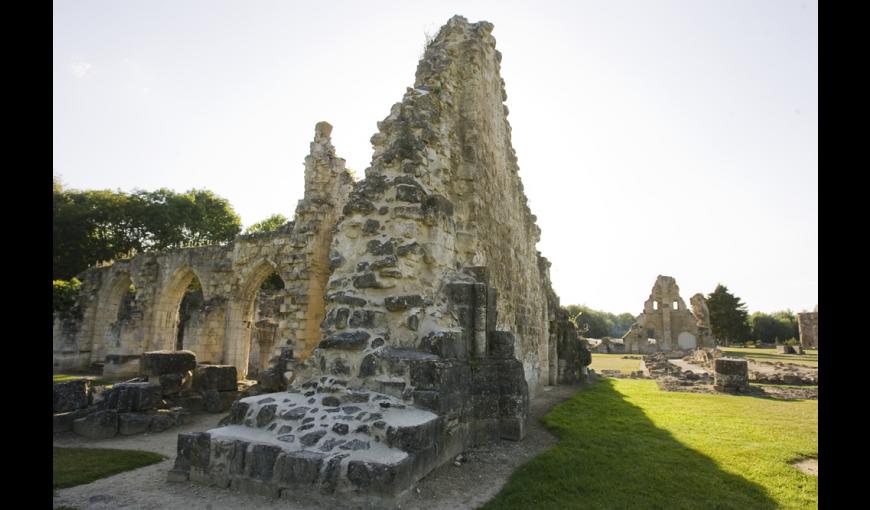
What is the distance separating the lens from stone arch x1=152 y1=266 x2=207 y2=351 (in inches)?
712

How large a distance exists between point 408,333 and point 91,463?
4169 mm

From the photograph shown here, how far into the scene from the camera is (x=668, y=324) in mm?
38125

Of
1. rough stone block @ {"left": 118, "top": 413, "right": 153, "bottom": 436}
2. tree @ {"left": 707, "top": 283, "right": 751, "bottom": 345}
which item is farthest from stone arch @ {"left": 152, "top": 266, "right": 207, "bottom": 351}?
tree @ {"left": 707, "top": 283, "right": 751, "bottom": 345}

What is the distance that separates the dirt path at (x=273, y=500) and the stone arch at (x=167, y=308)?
13.9 m

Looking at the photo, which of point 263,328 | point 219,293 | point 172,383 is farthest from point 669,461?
point 219,293

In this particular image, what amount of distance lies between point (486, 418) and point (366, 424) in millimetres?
2091

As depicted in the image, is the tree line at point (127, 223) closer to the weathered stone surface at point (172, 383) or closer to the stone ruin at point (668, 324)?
the weathered stone surface at point (172, 383)

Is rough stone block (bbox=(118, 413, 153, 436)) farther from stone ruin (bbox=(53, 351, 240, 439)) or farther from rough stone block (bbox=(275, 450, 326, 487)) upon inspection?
rough stone block (bbox=(275, 450, 326, 487))

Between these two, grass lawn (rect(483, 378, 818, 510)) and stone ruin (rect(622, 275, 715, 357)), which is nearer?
grass lawn (rect(483, 378, 818, 510))

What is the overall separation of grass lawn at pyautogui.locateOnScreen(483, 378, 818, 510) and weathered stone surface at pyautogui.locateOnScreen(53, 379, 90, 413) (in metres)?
7.78

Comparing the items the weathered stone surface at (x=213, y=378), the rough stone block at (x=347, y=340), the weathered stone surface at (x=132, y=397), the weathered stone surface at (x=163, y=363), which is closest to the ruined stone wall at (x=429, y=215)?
the rough stone block at (x=347, y=340)

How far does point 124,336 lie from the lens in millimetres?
17922

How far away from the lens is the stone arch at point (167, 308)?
18.1 m

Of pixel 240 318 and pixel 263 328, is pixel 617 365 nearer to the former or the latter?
pixel 263 328
